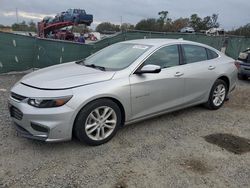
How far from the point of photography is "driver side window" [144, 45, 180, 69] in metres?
4.54

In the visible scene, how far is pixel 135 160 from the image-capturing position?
11.8ft

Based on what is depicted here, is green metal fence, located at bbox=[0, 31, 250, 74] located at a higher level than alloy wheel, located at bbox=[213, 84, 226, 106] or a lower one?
higher

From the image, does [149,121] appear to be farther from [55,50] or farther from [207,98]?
[55,50]

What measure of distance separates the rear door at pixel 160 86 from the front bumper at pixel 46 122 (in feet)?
3.63

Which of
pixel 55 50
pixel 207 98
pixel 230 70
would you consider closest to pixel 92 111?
pixel 207 98

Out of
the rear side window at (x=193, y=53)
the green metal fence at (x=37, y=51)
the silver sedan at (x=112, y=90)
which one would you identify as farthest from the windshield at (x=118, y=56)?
the green metal fence at (x=37, y=51)

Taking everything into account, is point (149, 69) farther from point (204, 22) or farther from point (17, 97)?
point (204, 22)

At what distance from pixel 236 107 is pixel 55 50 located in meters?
5.98

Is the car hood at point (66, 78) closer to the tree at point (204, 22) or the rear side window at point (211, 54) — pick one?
the rear side window at point (211, 54)

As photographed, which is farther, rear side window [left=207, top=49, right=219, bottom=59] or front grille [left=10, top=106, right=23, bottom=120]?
rear side window [left=207, top=49, right=219, bottom=59]

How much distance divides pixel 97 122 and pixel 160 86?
1.28 metres

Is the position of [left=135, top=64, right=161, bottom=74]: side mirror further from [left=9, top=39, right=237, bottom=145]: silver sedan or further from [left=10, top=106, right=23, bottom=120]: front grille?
[left=10, top=106, right=23, bottom=120]: front grille

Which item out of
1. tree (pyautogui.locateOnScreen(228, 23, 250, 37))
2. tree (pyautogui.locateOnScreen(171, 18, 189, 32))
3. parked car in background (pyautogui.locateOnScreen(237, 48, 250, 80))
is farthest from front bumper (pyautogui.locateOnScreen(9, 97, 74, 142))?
tree (pyautogui.locateOnScreen(171, 18, 189, 32))

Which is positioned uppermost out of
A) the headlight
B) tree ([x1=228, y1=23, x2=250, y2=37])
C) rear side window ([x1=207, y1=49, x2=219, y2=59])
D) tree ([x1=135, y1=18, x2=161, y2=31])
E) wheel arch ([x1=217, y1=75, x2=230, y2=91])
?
tree ([x1=135, y1=18, x2=161, y2=31])
